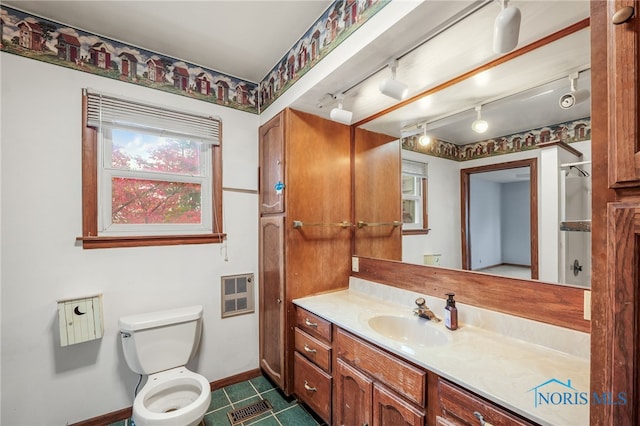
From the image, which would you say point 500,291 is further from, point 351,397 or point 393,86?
point 393,86

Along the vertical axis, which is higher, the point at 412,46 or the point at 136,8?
the point at 136,8

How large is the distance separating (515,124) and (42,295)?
2.82 m

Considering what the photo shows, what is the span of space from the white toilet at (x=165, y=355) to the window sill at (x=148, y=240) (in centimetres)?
48

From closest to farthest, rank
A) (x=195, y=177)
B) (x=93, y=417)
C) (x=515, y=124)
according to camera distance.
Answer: (x=515, y=124), (x=93, y=417), (x=195, y=177)

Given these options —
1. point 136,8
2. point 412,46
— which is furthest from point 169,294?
point 412,46

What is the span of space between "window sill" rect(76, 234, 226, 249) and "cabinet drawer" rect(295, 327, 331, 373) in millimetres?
965

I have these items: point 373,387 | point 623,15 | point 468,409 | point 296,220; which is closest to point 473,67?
point 623,15

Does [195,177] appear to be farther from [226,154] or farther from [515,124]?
[515,124]

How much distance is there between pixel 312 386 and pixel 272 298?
2.20 ft

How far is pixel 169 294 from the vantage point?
196cm

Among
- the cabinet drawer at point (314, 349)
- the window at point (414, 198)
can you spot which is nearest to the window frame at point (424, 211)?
the window at point (414, 198)

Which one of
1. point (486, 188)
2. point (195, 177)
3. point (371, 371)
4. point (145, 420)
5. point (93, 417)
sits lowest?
point (93, 417)

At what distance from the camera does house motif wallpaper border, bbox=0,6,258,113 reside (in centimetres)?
155

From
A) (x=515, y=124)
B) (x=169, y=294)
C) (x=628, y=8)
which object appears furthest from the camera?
(x=169, y=294)
